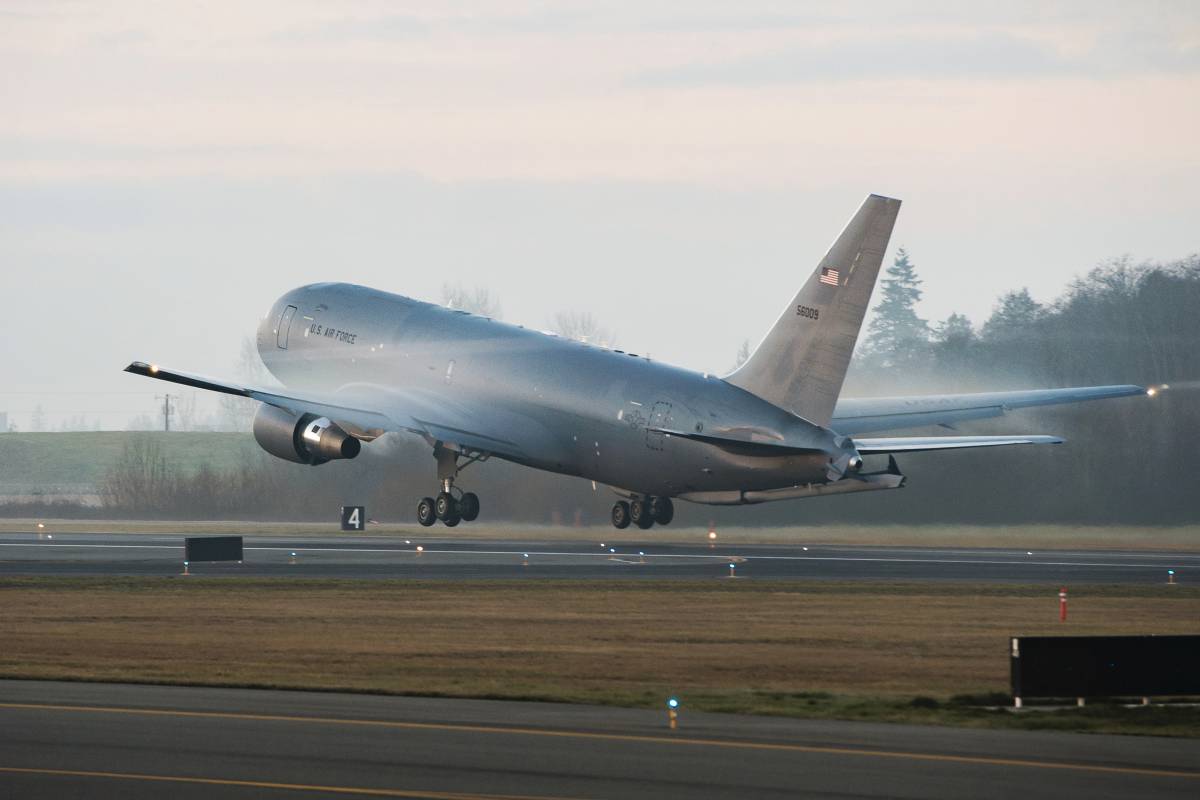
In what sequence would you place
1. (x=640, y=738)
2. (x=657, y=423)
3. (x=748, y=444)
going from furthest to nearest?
1. (x=657, y=423)
2. (x=748, y=444)
3. (x=640, y=738)

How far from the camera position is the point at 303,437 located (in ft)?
214

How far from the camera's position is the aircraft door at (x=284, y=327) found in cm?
7075

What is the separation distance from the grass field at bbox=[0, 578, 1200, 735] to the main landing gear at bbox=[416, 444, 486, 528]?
22.5ft

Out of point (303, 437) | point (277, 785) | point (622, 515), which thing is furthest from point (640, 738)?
point (303, 437)

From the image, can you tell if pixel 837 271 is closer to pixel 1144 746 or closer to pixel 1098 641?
pixel 1098 641

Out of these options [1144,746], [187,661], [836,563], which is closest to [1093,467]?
[836,563]

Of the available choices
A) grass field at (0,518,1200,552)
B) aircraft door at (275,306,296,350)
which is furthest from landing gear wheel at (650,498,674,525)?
grass field at (0,518,1200,552)

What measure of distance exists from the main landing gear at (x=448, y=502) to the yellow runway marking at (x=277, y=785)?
1711 inches

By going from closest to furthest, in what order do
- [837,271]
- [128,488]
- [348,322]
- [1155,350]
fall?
[837,271] → [348,322] → [1155,350] → [128,488]

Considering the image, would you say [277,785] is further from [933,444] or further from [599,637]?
[933,444]

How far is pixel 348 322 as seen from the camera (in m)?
68.9

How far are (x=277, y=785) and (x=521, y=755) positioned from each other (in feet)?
12.1

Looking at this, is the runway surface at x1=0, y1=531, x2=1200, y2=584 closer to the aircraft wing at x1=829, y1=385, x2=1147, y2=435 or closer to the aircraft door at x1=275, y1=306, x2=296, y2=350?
the aircraft wing at x1=829, y1=385, x2=1147, y2=435

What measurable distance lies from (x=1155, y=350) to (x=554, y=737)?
79.0 m
